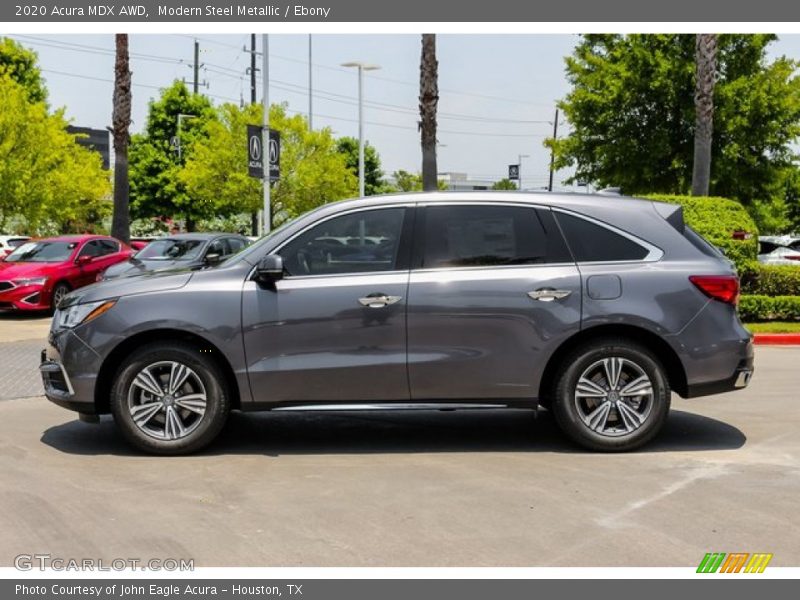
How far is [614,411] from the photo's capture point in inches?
253

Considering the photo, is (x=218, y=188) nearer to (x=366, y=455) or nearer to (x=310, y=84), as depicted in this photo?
(x=310, y=84)

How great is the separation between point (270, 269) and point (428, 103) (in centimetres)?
1507

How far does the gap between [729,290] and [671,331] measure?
53cm

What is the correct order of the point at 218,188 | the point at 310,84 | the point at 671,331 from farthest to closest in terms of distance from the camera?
the point at 310,84
the point at 218,188
the point at 671,331

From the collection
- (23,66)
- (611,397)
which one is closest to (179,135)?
(23,66)

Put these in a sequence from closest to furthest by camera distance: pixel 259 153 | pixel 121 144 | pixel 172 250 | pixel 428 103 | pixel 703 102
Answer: pixel 703 102 < pixel 172 250 < pixel 259 153 < pixel 428 103 < pixel 121 144

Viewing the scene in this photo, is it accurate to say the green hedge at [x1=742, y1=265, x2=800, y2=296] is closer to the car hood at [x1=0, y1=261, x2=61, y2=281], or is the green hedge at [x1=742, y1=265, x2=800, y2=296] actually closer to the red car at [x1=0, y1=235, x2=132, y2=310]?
the red car at [x1=0, y1=235, x2=132, y2=310]

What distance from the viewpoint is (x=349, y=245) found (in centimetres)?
648

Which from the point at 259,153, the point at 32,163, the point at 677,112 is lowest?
the point at 259,153

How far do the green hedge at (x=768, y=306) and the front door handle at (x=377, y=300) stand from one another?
393 inches

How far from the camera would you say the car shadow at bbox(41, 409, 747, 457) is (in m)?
6.70

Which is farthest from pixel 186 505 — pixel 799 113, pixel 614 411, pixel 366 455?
pixel 799 113

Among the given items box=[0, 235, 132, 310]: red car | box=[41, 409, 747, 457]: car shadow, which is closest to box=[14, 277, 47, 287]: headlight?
box=[0, 235, 132, 310]: red car

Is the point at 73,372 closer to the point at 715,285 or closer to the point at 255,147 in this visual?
the point at 715,285
